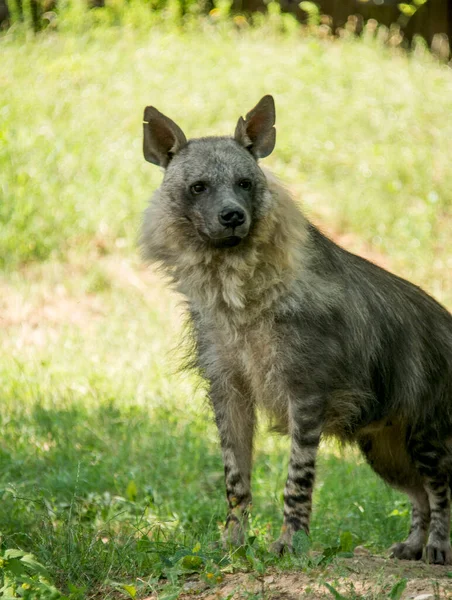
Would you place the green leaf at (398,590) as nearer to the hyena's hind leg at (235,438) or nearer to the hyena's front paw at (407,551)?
the hyena's hind leg at (235,438)

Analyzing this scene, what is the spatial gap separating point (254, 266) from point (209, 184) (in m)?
0.42

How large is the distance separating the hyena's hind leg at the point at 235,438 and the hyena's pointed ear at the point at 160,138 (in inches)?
43.4

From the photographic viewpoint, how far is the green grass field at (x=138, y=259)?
16.3 ft

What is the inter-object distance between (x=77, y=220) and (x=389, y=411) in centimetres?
642

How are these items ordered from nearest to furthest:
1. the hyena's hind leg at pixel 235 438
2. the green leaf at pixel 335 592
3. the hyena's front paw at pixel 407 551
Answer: the green leaf at pixel 335 592 → the hyena's hind leg at pixel 235 438 → the hyena's front paw at pixel 407 551

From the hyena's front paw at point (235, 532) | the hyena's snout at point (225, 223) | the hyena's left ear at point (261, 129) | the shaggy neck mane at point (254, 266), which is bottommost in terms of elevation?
the hyena's front paw at point (235, 532)

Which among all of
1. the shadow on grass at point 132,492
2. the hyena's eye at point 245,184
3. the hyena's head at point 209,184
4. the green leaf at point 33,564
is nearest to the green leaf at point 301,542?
the shadow on grass at point 132,492

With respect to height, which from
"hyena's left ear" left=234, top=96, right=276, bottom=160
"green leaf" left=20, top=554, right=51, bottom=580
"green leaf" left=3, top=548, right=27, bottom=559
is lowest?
"green leaf" left=20, top=554, right=51, bottom=580

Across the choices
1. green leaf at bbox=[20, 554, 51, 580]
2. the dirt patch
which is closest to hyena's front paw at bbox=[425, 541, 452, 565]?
the dirt patch

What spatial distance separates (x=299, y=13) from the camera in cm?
1465

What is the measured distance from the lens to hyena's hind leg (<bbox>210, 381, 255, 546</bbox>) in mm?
4559

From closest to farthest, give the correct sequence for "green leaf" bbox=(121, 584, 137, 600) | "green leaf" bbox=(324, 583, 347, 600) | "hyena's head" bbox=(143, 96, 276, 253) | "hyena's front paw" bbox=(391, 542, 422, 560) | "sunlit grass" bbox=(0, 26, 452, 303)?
"green leaf" bbox=(324, 583, 347, 600) → "green leaf" bbox=(121, 584, 137, 600) → "hyena's head" bbox=(143, 96, 276, 253) → "hyena's front paw" bbox=(391, 542, 422, 560) → "sunlit grass" bbox=(0, 26, 452, 303)

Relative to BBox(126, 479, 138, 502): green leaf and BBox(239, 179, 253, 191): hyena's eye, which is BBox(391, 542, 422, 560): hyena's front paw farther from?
BBox(239, 179, 253, 191): hyena's eye

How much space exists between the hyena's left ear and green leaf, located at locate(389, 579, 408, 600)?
2035 mm
